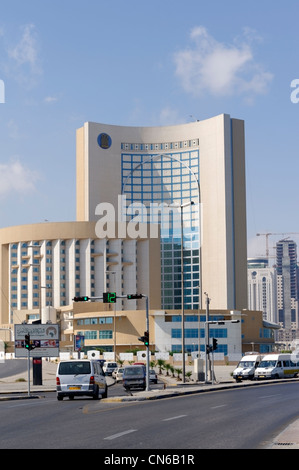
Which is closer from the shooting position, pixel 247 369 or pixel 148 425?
pixel 148 425

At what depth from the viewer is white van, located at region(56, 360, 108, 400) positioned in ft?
118

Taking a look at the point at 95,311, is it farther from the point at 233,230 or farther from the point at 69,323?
the point at 233,230

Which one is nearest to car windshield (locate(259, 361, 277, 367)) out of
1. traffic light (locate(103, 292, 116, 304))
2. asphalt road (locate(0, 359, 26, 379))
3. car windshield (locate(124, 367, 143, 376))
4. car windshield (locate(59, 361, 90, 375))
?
car windshield (locate(124, 367, 143, 376))

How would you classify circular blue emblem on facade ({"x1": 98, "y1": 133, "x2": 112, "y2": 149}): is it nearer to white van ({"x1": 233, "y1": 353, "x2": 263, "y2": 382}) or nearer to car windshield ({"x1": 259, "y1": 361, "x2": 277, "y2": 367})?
white van ({"x1": 233, "y1": 353, "x2": 263, "y2": 382})

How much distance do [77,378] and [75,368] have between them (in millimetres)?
571

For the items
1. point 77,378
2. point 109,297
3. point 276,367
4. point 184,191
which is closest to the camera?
point 77,378

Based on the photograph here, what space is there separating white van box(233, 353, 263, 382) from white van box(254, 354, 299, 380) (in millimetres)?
576

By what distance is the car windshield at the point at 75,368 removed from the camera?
118ft

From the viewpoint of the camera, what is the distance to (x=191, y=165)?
185750 millimetres

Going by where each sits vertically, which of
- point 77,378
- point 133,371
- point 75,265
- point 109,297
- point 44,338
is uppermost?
point 75,265

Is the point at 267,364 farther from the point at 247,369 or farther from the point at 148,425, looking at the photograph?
the point at 148,425

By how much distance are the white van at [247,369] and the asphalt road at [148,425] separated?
116 ft

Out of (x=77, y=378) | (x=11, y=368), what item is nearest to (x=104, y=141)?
(x=11, y=368)

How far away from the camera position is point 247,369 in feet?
224
